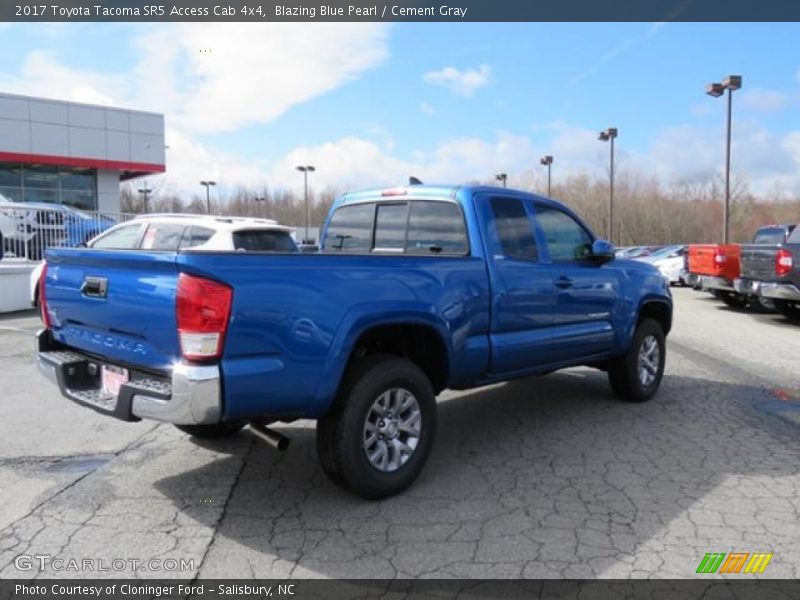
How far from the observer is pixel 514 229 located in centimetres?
517

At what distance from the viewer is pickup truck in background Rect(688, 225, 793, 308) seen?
46.5ft

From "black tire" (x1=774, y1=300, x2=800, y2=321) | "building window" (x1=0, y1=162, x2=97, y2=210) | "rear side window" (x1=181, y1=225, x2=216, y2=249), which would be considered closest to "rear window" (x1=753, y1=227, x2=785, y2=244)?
"black tire" (x1=774, y1=300, x2=800, y2=321)

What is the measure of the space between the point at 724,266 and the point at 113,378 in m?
13.8

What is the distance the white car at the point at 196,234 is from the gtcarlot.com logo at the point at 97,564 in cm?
693

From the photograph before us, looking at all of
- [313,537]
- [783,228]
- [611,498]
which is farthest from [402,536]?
[783,228]

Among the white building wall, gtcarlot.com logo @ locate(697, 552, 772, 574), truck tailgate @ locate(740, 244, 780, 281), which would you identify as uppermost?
the white building wall

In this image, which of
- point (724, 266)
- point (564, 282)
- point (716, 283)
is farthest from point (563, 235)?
point (716, 283)

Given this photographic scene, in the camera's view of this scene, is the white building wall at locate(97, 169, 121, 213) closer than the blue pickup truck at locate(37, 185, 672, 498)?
No

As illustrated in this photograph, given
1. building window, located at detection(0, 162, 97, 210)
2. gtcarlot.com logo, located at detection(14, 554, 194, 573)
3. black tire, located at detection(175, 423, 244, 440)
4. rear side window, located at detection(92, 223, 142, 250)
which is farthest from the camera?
building window, located at detection(0, 162, 97, 210)

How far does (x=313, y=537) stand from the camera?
3.55 metres

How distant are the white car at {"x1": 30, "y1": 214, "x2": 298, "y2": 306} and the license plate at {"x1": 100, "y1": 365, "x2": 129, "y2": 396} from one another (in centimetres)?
622

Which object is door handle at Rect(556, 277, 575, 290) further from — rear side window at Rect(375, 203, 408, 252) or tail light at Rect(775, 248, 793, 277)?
tail light at Rect(775, 248, 793, 277)

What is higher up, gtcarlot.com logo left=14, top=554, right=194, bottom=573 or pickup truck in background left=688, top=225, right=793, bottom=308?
pickup truck in background left=688, top=225, right=793, bottom=308

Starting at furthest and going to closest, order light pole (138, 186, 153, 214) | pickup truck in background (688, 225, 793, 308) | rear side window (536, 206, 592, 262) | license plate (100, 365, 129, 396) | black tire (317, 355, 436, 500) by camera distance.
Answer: light pole (138, 186, 153, 214) → pickup truck in background (688, 225, 793, 308) → rear side window (536, 206, 592, 262) → black tire (317, 355, 436, 500) → license plate (100, 365, 129, 396)
